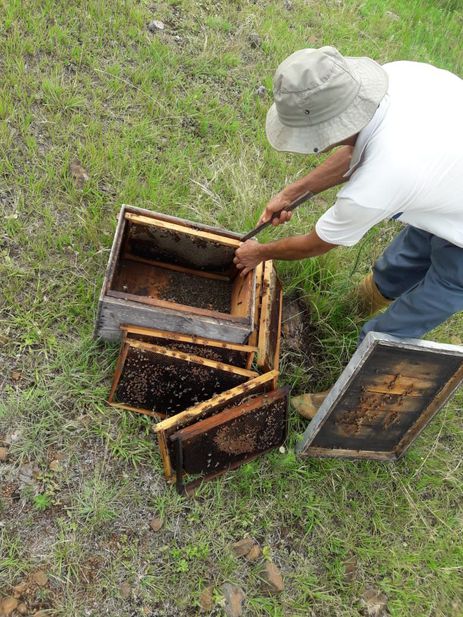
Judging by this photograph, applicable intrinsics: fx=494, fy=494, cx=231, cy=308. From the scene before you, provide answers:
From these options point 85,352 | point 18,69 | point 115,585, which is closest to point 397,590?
point 115,585

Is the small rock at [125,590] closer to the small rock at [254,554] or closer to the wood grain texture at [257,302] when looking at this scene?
the small rock at [254,554]

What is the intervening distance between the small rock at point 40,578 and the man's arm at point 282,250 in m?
1.94

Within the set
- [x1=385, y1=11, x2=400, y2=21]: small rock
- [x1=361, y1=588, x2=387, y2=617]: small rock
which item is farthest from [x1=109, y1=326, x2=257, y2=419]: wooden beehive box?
[x1=385, y1=11, x2=400, y2=21]: small rock

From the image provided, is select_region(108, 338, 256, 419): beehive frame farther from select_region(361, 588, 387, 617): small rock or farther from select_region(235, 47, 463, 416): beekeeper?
select_region(361, 588, 387, 617): small rock

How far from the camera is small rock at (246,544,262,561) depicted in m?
2.74

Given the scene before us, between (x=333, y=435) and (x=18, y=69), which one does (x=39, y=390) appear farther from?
(x=18, y=69)

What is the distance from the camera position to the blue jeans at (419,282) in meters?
2.74

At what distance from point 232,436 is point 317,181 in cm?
164

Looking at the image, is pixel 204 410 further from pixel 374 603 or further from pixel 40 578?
pixel 374 603

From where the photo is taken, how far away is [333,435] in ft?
9.77

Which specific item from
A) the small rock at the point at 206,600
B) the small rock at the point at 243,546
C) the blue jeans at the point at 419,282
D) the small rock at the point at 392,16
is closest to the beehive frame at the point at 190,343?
the blue jeans at the point at 419,282

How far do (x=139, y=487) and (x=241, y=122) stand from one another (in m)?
3.32

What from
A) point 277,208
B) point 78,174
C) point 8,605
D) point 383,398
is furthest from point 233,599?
point 78,174

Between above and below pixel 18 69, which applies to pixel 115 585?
below
